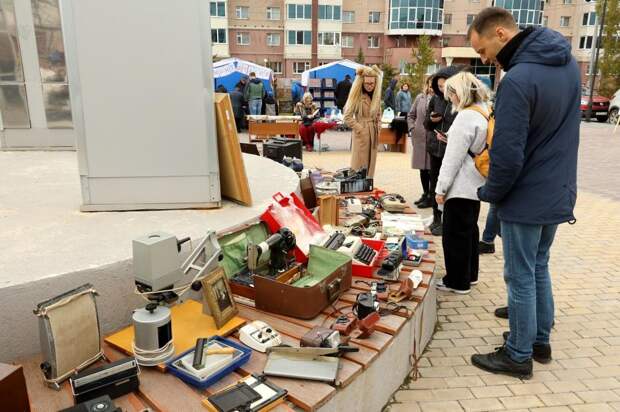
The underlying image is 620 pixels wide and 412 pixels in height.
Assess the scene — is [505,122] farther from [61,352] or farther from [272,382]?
[61,352]

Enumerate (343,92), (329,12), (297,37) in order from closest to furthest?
(343,92) → (297,37) → (329,12)

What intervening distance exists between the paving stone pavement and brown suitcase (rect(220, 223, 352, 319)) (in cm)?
74

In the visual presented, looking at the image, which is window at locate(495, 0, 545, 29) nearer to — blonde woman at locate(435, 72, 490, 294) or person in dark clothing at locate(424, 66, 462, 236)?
person in dark clothing at locate(424, 66, 462, 236)

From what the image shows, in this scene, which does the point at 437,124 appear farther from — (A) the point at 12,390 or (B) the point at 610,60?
(B) the point at 610,60

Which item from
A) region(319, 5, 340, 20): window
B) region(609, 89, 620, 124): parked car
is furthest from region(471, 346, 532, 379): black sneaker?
region(319, 5, 340, 20): window

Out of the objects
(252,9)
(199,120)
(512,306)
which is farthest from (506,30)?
(252,9)

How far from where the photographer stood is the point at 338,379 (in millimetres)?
2223

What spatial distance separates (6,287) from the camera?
2.26 metres

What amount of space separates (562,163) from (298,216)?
1.83m

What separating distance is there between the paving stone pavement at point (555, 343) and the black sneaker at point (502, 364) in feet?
0.14

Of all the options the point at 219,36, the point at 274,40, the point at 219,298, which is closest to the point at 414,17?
the point at 274,40

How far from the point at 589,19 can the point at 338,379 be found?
52.8m

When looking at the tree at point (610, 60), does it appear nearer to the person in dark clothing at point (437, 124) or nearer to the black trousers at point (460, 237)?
the person in dark clothing at point (437, 124)

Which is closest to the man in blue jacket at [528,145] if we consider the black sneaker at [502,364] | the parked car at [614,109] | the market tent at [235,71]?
the black sneaker at [502,364]
